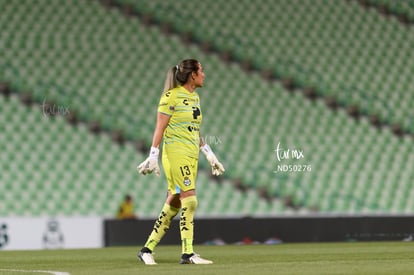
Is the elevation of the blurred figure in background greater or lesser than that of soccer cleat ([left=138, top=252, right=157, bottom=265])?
greater

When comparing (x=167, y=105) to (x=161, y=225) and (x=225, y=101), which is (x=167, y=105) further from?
(x=225, y=101)

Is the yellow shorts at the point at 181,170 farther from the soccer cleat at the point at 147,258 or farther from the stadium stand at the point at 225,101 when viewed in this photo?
the stadium stand at the point at 225,101

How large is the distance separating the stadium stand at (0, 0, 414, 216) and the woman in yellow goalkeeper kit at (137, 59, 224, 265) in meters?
6.98

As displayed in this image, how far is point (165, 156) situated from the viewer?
7504 mm

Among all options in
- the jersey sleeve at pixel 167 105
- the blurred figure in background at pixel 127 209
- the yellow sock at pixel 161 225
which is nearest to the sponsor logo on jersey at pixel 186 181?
the yellow sock at pixel 161 225

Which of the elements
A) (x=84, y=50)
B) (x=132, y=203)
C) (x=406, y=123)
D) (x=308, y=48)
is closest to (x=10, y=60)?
(x=84, y=50)

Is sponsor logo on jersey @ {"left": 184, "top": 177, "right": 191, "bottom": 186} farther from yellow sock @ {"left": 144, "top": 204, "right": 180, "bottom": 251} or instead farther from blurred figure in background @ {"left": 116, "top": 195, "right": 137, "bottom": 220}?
blurred figure in background @ {"left": 116, "top": 195, "right": 137, "bottom": 220}

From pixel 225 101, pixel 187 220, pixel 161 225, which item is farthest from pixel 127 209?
pixel 187 220

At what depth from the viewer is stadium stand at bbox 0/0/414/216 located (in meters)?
14.7

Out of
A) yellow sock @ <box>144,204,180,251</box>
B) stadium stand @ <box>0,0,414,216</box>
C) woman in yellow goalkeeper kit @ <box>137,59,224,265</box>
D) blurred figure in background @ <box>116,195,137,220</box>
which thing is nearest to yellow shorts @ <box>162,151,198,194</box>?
woman in yellow goalkeeper kit @ <box>137,59,224,265</box>

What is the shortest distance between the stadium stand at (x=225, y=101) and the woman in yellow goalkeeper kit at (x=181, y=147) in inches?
275

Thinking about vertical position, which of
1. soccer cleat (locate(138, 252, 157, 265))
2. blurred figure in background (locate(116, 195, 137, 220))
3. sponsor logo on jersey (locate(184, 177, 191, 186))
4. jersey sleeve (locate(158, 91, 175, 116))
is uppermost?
jersey sleeve (locate(158, 91, 175, 116))

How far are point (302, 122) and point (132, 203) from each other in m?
3.59

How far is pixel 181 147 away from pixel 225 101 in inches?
Result: 343
